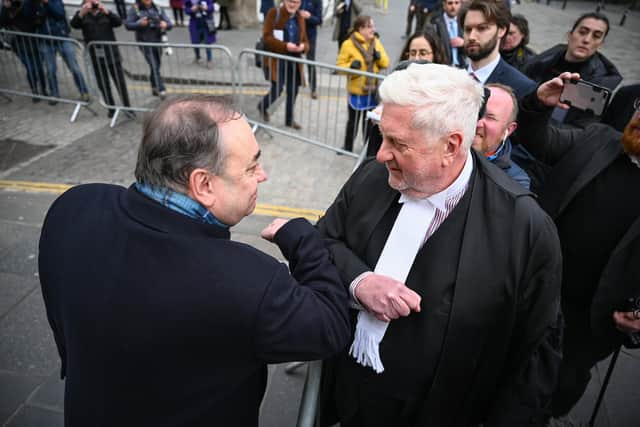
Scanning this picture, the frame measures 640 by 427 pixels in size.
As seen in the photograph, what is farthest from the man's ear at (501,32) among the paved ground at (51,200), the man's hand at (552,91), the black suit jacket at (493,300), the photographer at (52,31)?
the photographer at (52,31)

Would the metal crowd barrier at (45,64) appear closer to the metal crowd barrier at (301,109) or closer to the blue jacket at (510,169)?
the metal crowd barrier at (301,109)

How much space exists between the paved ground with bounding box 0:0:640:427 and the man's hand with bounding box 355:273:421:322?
1.54 meters

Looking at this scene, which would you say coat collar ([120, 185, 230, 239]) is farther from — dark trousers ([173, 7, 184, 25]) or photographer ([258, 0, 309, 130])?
dark trousers ([173, 7, 184, 25])

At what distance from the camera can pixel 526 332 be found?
1643 millimetres

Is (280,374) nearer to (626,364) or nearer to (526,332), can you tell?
(526,332)

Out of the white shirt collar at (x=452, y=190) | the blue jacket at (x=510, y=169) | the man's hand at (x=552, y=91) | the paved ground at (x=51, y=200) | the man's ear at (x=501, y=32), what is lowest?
the paved ground at (x=51, y=200)

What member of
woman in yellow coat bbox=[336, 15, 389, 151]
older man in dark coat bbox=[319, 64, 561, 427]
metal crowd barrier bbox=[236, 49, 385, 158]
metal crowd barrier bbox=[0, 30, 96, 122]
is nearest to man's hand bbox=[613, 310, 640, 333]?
older man in dark coat bbox=[319, 64, 561, 427]

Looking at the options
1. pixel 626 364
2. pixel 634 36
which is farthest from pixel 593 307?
pixel 634 36

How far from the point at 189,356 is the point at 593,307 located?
6.61ft

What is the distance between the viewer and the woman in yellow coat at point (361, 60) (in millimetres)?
5461

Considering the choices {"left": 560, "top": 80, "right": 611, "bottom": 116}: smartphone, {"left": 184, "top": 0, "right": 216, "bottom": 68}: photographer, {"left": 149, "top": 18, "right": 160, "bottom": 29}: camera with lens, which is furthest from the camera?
{"left": 184, "top": 0, "right": 216, "bottom": 68}: photographer

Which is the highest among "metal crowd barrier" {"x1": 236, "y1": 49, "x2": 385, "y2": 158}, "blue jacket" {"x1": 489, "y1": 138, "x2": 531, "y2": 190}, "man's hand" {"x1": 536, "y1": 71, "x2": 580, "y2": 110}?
"man's hand" {"x1": 536, "y1": 71, "x2": 580, "y2": 110}

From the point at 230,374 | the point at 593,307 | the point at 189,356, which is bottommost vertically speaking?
the point at 593,307

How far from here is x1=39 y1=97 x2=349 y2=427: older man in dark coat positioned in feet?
3.80
